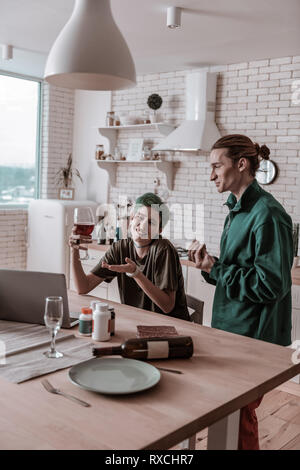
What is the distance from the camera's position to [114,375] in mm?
1484

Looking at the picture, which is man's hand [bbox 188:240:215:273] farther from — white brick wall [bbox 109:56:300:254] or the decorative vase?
the decorative vase

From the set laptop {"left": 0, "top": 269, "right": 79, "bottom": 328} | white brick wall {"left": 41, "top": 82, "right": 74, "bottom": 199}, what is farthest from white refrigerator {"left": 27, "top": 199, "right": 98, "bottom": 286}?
laptop {"left": 0, "top": 269, "right": 79, "bottom": 328}

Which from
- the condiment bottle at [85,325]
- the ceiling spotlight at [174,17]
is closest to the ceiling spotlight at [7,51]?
the ceiling spotlight at [174,17]

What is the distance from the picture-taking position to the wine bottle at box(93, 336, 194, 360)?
164 centimetres

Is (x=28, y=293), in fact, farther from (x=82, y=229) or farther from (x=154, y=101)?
(x=154, y=101)

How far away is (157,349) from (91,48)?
1.07 meters

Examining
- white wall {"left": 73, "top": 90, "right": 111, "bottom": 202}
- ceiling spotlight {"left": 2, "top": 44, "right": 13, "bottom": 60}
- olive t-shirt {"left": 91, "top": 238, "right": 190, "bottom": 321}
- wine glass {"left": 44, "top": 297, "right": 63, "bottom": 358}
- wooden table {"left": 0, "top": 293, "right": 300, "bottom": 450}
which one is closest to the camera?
wooden table {"left": 0, "top": 293, "right": 300, "bottom": 450}

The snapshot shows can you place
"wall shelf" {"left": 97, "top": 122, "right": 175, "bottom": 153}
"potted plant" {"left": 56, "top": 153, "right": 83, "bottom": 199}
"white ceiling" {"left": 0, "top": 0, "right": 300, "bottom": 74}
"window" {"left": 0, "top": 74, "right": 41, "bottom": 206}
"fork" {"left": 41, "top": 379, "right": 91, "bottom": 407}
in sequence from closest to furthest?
1. "fork" {"left": 41, "top": 379, "right": 91, "bottom": 407}
2. "white ceiling" {"left": 0, "top": 0, "right": 300, "bottom": 74}
3. "wall shelf" {"left": 97, "top": 122, "right": 175, "bottom": 153}
4. "window" {"left": 0, "top": 74, "right": 41, "bottom": 206}
5. "potted plant" {"left": 56, "top": 153, "right": 83, "bottom": 199}

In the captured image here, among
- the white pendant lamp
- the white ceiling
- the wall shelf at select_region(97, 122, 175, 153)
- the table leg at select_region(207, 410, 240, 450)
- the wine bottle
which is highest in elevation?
the white ceiling

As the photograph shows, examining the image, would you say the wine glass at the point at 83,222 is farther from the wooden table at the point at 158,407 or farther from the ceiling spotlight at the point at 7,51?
the ceiling spotlight at the point at 7,51

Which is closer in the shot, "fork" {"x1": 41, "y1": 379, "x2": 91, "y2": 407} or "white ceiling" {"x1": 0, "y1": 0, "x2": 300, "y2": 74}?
"fork" {"x1": 41, "y1": 379, "x2": 91, "y2": 407}

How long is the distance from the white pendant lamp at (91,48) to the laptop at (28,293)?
2.66 feet

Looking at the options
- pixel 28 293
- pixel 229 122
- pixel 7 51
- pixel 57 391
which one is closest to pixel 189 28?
pixel 229 122

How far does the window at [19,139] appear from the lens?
19.1ft
